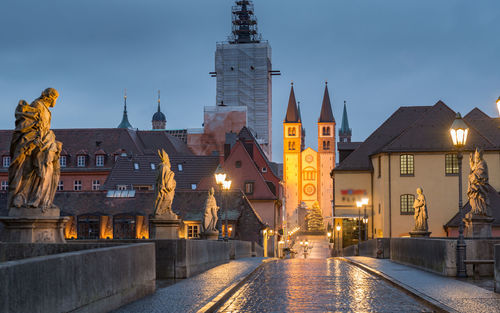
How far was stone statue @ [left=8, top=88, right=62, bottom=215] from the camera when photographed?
40.8ft

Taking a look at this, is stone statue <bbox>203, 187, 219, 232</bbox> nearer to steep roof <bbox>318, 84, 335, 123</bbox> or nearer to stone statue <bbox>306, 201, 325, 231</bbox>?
stone statue <bbox>306, 201, 325, 231</bbox>

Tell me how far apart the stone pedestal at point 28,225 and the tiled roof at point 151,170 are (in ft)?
208

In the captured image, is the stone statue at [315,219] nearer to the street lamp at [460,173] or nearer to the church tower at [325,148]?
the church tower at [325,148]

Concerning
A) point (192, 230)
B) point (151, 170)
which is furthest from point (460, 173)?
point (151, 170)

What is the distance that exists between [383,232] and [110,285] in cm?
4673

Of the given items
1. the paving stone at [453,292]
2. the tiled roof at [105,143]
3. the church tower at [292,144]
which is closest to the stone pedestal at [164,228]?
the paving stone at [453,292]

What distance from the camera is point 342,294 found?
1442 centimetres

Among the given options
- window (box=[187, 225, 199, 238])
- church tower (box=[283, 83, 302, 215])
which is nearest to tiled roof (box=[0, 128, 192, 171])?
window (box=[187, 225, 199, 238])

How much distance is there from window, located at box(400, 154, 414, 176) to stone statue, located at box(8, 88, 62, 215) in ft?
151

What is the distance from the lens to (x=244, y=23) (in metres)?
120

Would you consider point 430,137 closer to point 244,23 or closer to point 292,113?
point 244,23

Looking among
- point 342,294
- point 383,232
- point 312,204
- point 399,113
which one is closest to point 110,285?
point 342,294

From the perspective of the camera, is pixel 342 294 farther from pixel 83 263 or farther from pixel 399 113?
pixel 399 113

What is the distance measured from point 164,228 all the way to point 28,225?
30.7 feet
